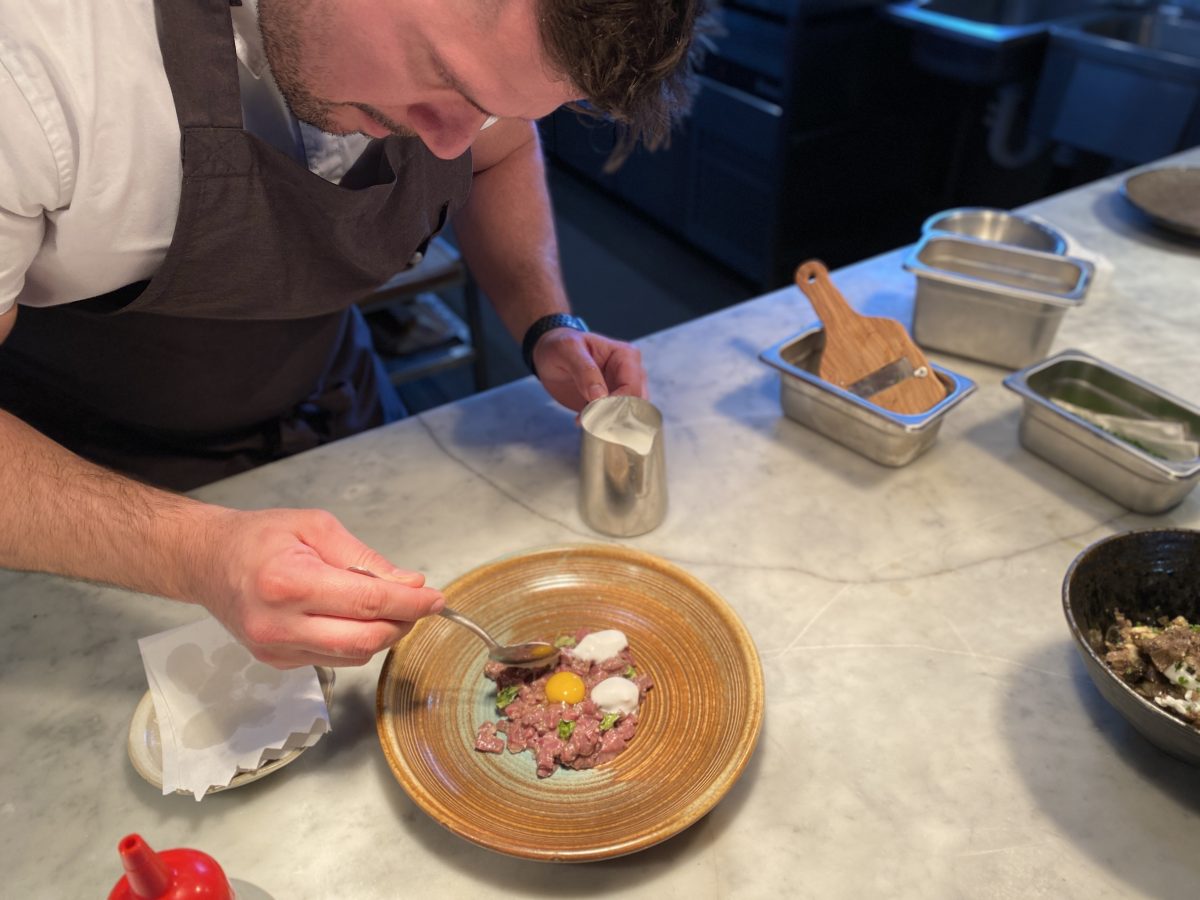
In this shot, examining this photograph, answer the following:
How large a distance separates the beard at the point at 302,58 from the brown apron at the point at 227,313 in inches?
1.9

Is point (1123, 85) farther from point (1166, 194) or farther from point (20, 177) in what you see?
point (20, 177)

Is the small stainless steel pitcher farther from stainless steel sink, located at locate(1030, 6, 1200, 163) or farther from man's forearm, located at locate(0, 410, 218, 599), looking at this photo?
stainless steel sink, located at locate(1030, 6, 1200, 163)

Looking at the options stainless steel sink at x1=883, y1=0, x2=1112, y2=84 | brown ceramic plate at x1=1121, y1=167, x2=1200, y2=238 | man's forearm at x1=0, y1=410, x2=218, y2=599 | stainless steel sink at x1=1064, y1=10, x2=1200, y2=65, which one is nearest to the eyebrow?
man's forearm at x1=0, y1=410, x2=218, y2=599

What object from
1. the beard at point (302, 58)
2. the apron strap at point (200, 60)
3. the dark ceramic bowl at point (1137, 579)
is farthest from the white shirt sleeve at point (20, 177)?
the dark ceramic bowl at point (1137, 579)

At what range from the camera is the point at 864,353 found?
4.73 feet

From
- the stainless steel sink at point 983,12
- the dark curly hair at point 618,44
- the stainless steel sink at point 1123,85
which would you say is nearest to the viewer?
the dark curly hair at point 618,44

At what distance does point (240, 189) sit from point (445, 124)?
26 centimetres

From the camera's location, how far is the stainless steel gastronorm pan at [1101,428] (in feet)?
4.07

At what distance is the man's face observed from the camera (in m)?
0.83

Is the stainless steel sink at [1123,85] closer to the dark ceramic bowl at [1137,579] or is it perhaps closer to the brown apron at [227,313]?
the dark ceramic bowl at [1137,579]

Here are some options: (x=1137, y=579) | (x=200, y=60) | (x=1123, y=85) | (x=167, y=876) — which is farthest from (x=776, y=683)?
(x=1123, y=85)

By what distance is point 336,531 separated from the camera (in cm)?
93

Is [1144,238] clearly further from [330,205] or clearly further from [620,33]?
[330,205]

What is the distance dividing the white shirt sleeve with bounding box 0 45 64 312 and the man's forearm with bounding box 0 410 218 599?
7.1 inches
